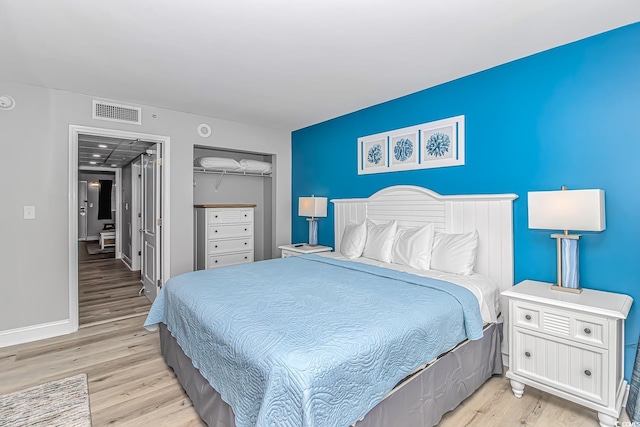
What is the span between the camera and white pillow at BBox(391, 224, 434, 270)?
9.25ft

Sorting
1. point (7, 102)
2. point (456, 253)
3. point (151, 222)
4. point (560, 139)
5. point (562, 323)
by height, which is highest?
point (7, 102)

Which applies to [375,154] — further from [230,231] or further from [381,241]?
[230,231]

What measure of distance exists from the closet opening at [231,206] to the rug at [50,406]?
214 cm

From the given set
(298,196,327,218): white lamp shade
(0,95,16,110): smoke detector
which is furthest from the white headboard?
(0,95,16,110): smoke detector

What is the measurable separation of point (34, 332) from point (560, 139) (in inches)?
194

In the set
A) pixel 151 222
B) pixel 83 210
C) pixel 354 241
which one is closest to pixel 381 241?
pixel 354 241

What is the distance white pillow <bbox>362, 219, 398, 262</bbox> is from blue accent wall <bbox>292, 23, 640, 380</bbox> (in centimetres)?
58

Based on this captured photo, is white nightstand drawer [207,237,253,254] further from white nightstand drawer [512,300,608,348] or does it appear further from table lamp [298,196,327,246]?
white nightstand drawer [512,300,608,348]

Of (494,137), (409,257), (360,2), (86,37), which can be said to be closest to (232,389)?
(409,257)

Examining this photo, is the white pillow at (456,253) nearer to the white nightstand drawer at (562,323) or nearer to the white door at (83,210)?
the white nightstand drawer at (562,323)

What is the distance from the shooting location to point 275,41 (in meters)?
2.25

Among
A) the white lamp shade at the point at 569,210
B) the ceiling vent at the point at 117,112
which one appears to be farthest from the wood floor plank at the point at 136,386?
the ceiling vent at the point at 117,112

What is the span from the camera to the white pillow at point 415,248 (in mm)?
2818

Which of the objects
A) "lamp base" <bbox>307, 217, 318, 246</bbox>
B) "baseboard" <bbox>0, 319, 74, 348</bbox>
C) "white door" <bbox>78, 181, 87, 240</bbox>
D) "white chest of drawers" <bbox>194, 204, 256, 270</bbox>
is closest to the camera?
"baseboard" <bbox>0, 319, 74, 348</bbox>
